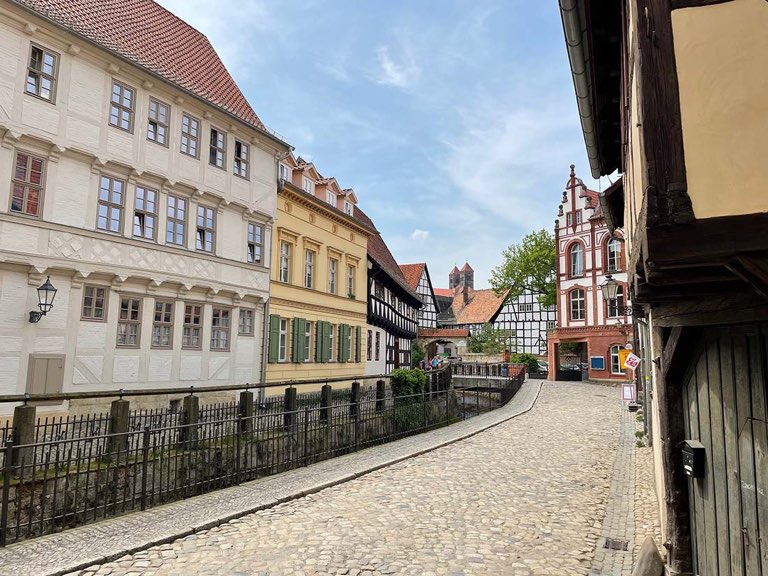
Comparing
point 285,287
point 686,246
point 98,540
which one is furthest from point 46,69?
point 686,246

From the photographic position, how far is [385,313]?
31.1m

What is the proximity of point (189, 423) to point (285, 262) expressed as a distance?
12.8 meters

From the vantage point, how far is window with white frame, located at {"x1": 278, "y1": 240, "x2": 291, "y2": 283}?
66.6 ft

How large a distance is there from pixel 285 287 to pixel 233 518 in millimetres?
13795

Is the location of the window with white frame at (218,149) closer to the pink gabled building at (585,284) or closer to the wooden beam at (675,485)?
the wooden beam at (675,485)

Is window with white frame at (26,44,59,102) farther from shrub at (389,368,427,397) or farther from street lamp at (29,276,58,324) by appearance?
shrub at (389,368,427,397)

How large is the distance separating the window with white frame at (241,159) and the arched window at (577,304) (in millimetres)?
26494

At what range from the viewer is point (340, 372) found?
24.0m

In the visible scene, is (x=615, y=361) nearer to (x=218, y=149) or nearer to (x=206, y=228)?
(x=206, y=228)

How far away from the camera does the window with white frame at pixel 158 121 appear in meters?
14.8

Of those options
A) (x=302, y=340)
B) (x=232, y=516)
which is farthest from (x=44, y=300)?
(x=302, y=340)

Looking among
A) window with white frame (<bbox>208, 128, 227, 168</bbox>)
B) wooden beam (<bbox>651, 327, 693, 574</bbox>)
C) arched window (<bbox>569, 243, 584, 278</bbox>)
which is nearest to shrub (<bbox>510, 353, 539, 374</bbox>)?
arched window (<bbox>569, 243, 584, 278</bbox>)

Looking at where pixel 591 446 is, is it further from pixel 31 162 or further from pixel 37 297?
pixel 31 162

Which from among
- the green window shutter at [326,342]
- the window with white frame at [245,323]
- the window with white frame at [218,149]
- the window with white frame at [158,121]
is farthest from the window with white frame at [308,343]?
the window with white frame at [158,121]
